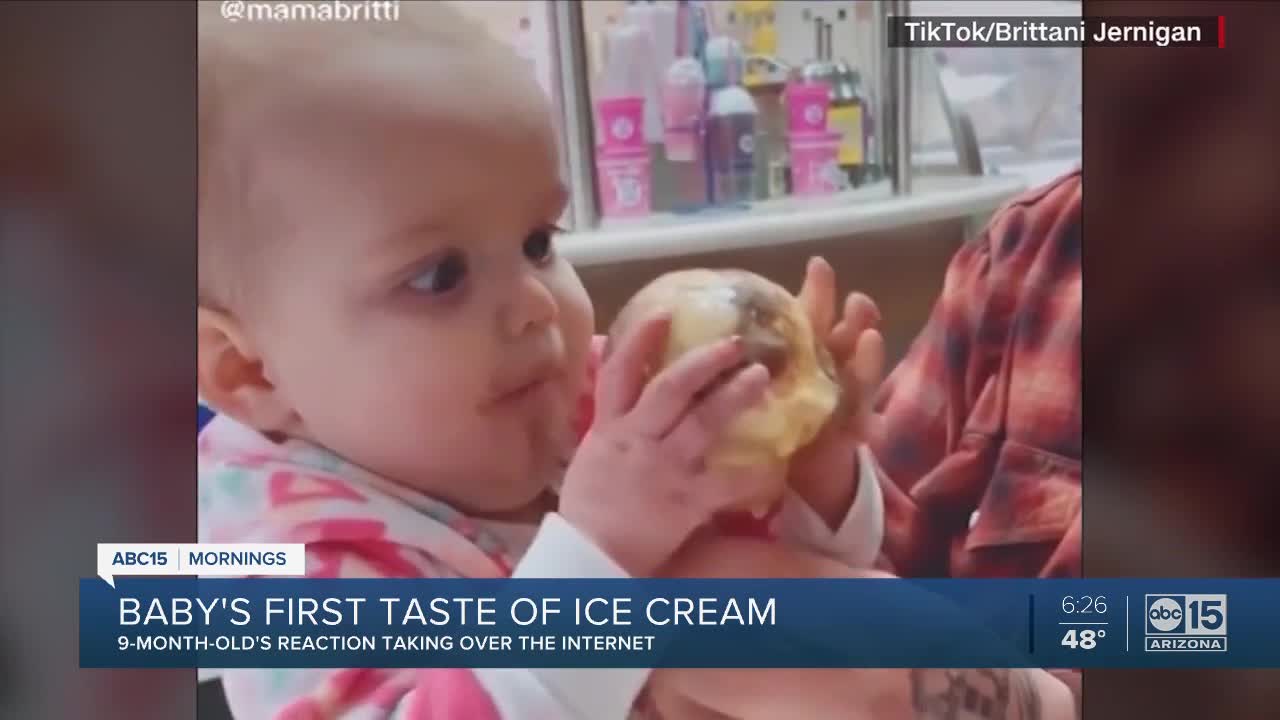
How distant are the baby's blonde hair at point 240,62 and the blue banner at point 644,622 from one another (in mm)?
239

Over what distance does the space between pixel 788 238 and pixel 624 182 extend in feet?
0.43

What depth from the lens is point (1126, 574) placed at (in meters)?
0.86

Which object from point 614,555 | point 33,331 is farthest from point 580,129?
point 33,331

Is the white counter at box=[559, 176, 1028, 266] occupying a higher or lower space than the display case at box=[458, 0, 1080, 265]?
lower

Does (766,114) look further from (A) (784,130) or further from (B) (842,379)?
(B) (842,379)

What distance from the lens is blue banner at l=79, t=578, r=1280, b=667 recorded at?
0.84 meters

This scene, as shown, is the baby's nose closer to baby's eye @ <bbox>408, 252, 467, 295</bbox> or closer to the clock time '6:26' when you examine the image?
baby's eye @ <bbox>408, 252, 467, 295</bbox>

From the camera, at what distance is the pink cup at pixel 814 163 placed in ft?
2.85

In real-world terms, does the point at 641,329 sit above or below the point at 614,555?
above

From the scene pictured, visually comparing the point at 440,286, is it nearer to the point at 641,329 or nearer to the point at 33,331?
the point at 641,329

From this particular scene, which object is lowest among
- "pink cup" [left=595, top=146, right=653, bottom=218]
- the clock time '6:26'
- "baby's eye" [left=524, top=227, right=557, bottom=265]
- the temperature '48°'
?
the temperature '48°'

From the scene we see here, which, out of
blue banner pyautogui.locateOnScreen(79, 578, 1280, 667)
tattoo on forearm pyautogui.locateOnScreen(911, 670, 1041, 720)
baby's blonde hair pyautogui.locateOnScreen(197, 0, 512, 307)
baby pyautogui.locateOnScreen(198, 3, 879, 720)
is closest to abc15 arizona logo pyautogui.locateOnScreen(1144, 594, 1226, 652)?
blue banner pyautogui.locateOnScreen(79, 578, 1280, 667)

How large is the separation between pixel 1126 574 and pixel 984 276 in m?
0.25
